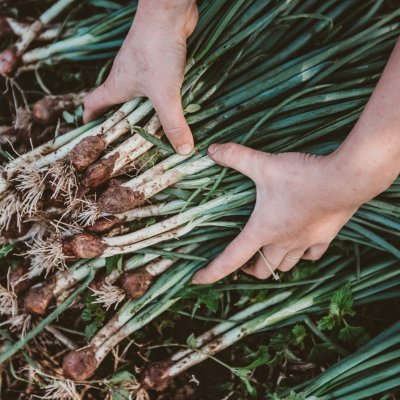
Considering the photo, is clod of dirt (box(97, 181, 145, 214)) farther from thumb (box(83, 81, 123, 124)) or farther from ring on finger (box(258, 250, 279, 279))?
ring on finger (box(258, 250, 279, 279))

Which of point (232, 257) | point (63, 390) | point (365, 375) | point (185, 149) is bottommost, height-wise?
point (365, 375)

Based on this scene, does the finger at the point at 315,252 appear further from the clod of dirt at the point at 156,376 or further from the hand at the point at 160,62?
the clod of dirt at the point at 156,376

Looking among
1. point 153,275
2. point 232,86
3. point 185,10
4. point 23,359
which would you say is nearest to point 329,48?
point 232,86

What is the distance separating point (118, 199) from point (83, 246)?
183mm

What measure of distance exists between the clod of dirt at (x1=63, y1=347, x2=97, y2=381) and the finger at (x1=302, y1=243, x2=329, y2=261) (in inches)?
32.2

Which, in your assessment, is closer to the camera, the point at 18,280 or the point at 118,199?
the point at 118,199

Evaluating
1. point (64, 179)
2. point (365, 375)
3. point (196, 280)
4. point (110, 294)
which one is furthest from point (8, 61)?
point (365, 375)

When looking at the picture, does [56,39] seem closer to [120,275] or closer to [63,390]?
[120,275]

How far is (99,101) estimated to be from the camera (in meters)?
1.52

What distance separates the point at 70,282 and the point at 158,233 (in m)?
0.38

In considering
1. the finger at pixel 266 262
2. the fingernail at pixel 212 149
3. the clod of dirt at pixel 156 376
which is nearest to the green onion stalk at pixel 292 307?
the clod of dirt at pixel 156 376

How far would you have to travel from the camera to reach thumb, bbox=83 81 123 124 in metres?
1.49

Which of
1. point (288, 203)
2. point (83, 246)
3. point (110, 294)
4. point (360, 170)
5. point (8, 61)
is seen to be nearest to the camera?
point (360, 170)

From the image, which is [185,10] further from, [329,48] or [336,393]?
[336,393]
